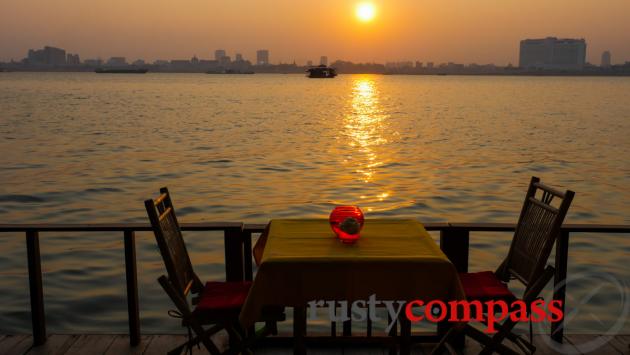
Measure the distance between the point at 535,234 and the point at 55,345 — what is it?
288cm

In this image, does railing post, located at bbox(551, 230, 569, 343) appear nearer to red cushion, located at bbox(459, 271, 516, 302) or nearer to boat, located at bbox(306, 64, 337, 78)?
red cushion, located at bbox(459, 271, 516, 302)

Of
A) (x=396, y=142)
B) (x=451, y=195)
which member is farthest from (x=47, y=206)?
(x=396, y=142)

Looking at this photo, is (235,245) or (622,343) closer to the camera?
(235,245)

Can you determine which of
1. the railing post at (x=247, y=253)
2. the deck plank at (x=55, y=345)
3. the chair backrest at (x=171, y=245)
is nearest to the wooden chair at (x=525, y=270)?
the railing post at (x=247, y=253)

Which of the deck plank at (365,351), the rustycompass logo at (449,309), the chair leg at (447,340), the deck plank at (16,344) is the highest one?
the rustycompass logo at (449,309)

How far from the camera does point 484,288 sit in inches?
139

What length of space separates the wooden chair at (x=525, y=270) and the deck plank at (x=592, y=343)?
0.56 meters

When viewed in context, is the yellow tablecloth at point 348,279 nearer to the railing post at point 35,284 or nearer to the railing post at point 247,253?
A: the railing post at point 247,253

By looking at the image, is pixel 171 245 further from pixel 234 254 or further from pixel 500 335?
pixel 500 335

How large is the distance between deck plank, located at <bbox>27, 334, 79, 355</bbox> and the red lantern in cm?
186

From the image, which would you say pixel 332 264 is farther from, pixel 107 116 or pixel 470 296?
pixel 107 116

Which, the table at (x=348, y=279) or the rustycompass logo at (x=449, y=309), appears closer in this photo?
the table at (x=348, y=279)

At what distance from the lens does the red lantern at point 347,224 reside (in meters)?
3.15

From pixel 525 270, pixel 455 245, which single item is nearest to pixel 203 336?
pixel 455 245
